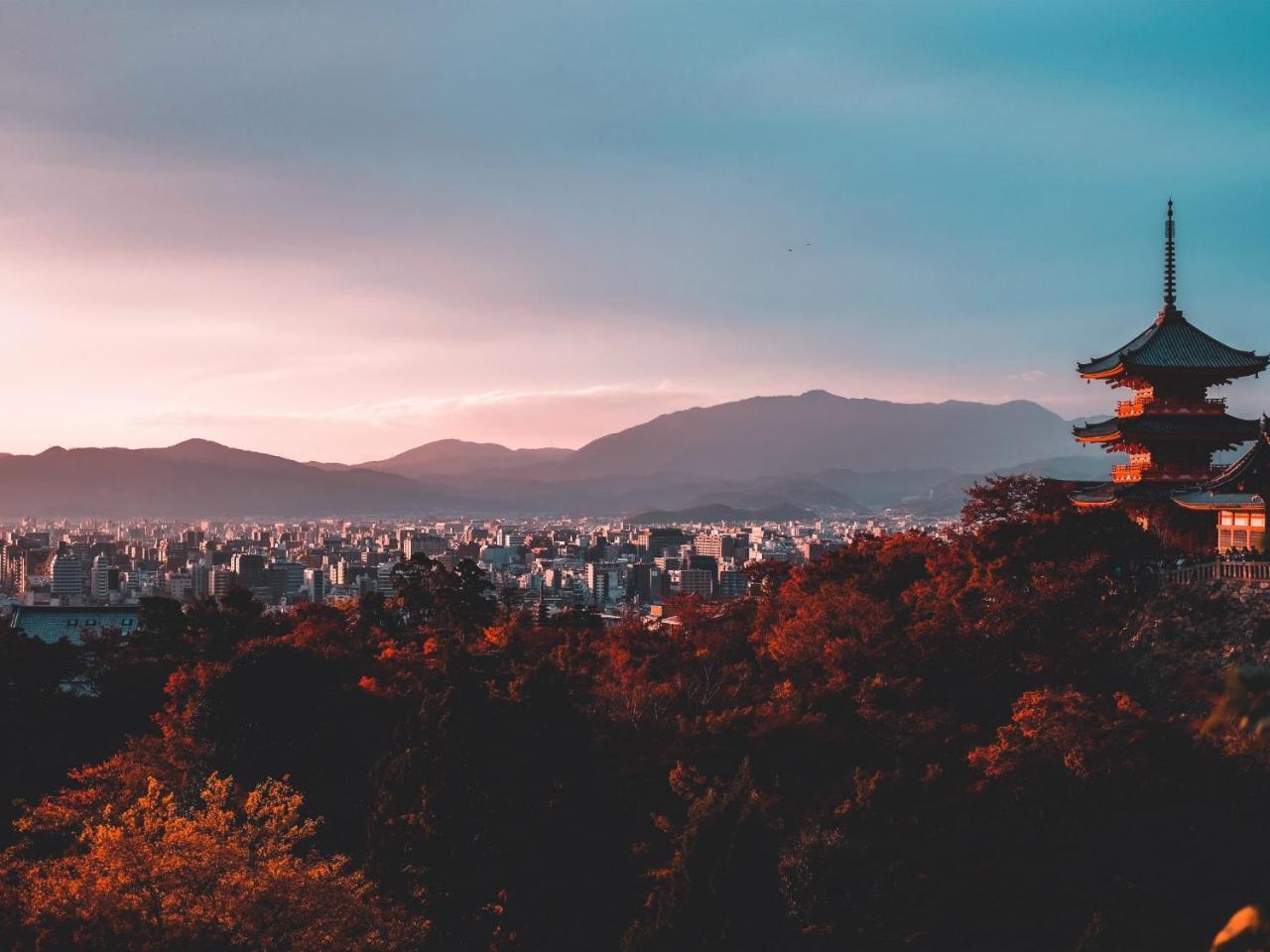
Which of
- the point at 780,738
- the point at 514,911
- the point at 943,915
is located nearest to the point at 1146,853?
the point at 943,915

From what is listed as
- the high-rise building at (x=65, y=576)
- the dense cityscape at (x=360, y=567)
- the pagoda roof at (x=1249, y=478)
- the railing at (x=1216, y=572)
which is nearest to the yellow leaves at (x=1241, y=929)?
the pagoda roof at (x=1249, y=478)

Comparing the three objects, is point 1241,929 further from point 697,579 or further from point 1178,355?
point 697,579

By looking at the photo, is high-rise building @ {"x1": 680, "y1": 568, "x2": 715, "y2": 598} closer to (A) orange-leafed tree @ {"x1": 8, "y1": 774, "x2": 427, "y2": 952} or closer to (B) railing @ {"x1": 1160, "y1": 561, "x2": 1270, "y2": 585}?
(B) railing @ {"x1": 1160, "y1": 561, "x2": 1270, "y2": 585}

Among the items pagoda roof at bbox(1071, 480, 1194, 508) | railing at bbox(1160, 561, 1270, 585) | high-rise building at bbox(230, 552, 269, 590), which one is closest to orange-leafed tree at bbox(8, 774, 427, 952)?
railing at bbox(1160, 561, 1270, 585)

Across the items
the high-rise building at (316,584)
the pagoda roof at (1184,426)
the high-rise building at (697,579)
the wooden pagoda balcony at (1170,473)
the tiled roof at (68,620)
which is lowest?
the high-rise building at (316,584)

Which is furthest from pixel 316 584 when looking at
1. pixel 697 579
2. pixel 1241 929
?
pixel 1241 929

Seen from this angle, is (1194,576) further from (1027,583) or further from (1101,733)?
(1101,733)

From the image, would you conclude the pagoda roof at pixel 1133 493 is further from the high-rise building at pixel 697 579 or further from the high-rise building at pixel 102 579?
the high-rise building at pixel 102 579
